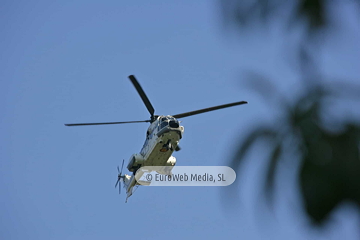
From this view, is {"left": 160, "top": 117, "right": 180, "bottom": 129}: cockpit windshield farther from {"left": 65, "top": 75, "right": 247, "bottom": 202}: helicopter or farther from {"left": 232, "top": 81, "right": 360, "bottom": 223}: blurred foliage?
{"left": 232, "top": 81, "right": 360, "bottom": 223}: blurred foliage

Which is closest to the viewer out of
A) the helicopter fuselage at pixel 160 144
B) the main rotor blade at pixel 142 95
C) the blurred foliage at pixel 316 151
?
the blurred foliage at pixel 316 151

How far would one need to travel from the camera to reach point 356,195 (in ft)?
19.1

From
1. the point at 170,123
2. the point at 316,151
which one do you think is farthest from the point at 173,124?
the point at 316,151

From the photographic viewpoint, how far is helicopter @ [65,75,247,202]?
106 feet

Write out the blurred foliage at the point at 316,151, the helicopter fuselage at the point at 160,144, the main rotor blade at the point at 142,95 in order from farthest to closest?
the main rotor blade at the point at 142,95, the helicopter fuselage at the point at 160,144, the blurred foliage at the point at 316,151

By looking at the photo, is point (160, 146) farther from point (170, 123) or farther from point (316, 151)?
point (316, 151)

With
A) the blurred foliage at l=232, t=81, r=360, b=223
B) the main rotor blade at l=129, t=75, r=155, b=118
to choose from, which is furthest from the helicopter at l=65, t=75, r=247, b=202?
the blurred foliage at l=232, t=81, r=360, b=223

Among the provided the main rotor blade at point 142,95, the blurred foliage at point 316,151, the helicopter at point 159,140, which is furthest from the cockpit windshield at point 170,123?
the blurred foliage at point 316,151

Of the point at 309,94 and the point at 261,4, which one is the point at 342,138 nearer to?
the point at 309,94

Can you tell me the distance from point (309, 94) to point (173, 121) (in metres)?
26.8

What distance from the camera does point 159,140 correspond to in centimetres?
3256

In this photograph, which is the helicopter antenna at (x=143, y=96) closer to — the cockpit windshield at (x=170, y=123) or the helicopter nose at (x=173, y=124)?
the cockpit windshield at (x=170, y=123)

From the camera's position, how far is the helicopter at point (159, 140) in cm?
3241

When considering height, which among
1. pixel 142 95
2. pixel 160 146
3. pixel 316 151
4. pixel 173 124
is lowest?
pixel 316 151
